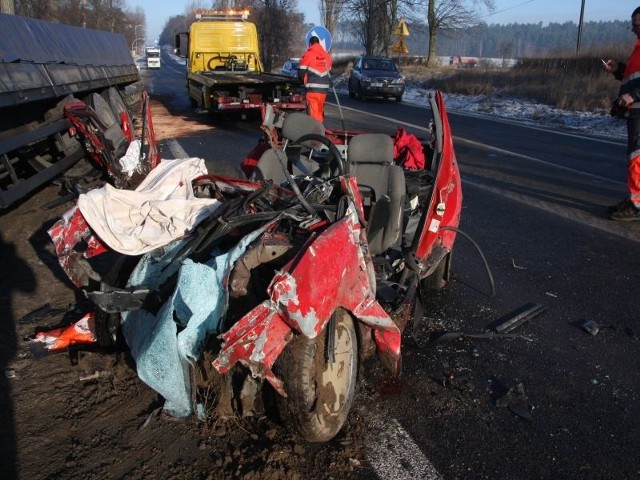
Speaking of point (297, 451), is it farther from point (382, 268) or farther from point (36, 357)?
point (36, 357)

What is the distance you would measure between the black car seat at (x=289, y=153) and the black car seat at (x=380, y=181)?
408 millimetres

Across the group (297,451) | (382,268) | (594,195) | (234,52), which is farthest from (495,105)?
(297,451)

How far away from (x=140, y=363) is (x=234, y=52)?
52.6 feet

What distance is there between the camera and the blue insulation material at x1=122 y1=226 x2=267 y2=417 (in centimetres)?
238

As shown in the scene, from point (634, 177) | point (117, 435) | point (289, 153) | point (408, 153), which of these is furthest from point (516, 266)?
point (117, 435)

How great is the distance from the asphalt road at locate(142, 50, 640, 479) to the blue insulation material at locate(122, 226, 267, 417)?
0.96 meters

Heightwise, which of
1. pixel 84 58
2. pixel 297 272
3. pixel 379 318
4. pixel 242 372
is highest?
pixel 84 58

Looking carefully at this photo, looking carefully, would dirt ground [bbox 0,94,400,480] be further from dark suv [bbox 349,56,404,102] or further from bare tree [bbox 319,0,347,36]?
bare tree [bbox 319,0,347,36]

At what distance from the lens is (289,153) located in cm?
412

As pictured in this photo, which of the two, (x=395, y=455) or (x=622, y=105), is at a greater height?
(x=622, y=105)

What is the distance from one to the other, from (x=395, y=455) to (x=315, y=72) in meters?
9.38

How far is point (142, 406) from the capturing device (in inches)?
111

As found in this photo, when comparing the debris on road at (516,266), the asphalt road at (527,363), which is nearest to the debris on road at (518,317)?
the asphalt road at (527,363)

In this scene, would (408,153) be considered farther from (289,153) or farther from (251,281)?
(251,281)
